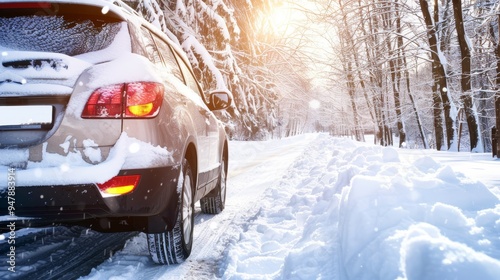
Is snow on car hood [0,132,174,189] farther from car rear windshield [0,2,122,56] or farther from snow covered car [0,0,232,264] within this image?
car rear windshield [0,2,122,56]

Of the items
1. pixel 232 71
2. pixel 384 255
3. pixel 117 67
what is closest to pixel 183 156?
pixel 117 67

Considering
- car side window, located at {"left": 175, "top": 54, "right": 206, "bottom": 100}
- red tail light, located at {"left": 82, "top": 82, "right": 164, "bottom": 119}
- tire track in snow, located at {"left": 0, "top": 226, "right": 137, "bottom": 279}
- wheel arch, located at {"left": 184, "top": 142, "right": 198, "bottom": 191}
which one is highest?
car side window, located at {"left": 175, "top": 54, "right": 206, "bottom": 100}

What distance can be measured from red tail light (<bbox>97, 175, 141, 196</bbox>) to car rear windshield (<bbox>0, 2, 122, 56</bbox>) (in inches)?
→ 36.6

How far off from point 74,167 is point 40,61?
2.40 ft

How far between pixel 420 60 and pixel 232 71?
9.16 m

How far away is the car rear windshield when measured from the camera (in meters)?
2.74

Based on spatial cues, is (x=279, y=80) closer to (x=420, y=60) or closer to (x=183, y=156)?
(x=420, y=60)

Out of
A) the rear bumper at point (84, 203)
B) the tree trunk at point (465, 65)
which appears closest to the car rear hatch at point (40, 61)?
the rear bumper at point (84, 203)

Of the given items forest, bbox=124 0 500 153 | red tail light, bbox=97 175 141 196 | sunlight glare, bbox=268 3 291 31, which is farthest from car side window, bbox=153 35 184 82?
sunlight glare, bbox=268 3 291 31

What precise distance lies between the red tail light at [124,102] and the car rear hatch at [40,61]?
0.16 metres

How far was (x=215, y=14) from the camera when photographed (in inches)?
504

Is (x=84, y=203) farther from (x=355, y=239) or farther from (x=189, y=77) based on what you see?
(x=189, y=77)

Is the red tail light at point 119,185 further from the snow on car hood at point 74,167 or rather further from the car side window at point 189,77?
the car side window at point 189,77

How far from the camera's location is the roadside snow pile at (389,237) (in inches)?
78.3
